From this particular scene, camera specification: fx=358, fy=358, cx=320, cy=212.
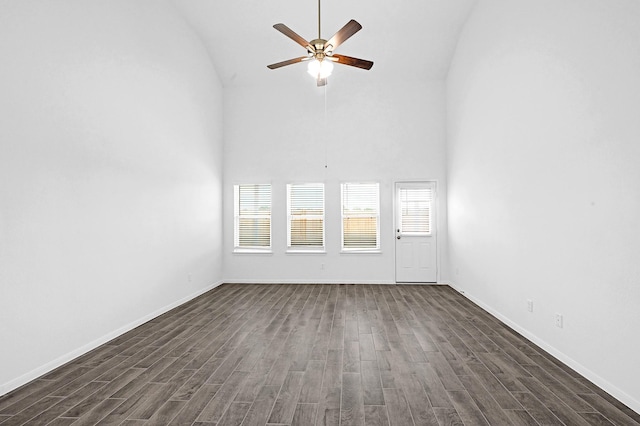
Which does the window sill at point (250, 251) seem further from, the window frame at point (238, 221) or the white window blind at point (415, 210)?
the white window blind at point (415, 210)

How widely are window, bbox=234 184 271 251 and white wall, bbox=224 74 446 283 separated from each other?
163mm

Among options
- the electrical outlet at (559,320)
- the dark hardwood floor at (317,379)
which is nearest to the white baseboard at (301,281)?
the dark hardwood floor at (317,379)

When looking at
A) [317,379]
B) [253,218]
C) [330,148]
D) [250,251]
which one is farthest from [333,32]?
[317,379]

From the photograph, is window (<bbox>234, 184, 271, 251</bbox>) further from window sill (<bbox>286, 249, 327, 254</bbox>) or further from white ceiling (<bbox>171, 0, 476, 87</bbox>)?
white ceiling (<bbox>171, 0, 476, 87</bbox>)

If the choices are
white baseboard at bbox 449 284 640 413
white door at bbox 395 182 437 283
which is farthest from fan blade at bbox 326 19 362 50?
white door at bbox 395 182 437 283

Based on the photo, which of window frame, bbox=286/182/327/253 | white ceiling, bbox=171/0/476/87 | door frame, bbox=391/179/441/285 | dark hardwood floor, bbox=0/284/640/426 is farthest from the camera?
window frame, bbox=286/182/327/253

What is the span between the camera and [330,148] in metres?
7.39

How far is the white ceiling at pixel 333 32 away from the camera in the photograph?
589 cm

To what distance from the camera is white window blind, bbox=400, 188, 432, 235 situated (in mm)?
7309

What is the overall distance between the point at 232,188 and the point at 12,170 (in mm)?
4699

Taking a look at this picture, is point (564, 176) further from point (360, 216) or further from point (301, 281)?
point (301, 281)

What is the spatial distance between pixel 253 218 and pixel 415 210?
11.1 ft

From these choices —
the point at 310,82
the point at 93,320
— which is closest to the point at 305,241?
the point at 310,82

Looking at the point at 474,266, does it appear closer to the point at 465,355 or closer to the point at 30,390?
the point at 465,355
